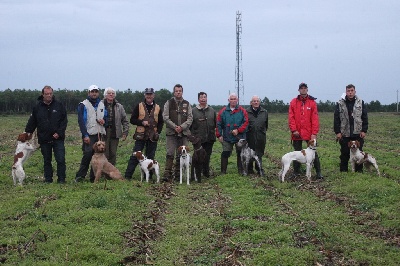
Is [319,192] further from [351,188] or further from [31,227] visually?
[31,227]

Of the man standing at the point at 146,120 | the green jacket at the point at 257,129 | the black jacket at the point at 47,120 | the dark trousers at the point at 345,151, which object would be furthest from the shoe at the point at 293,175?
the black jacket at the point at 47,120

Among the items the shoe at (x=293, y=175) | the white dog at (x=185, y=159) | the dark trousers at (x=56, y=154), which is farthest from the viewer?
the shoe at (x=293, y=175)

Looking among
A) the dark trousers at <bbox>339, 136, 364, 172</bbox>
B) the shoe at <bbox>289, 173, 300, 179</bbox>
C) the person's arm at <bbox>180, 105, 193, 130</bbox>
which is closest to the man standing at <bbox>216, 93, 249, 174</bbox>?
the person's arm at <bbox>180, 105, 193, 130</bbox>

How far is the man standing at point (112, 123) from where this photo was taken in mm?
11797

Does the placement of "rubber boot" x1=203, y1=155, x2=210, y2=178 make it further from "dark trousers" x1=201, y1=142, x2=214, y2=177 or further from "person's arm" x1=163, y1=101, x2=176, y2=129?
"person's arm" x1=163, y1=101, x2=176, y2=129

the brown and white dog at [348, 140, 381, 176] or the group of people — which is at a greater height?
A: the group of people

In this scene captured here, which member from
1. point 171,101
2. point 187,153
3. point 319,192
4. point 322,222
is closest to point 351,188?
point 319,192

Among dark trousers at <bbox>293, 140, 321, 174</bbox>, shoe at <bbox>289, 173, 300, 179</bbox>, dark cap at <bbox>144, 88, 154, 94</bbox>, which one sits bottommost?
shoe at <bbox>289, 173, 300, 179</bbox>

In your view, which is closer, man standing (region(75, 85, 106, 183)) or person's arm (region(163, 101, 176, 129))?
man standing (region(75, 85, 106, 183))

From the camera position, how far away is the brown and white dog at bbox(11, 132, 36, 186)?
37.3ft

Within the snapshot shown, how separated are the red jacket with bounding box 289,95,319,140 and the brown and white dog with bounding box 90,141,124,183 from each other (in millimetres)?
4850

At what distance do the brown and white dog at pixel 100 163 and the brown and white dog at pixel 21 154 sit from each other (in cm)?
175

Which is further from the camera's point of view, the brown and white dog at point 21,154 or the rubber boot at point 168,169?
the rubber boot at point 168,169

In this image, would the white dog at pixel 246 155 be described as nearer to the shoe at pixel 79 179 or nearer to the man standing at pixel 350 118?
the man standing at pixel 350 118
